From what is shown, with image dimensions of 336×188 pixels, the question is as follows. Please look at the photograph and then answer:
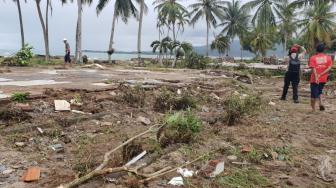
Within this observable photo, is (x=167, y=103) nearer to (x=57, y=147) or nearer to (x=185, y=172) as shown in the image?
(x=57, y=147)

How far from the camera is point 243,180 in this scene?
402 cm

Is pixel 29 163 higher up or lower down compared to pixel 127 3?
lower down

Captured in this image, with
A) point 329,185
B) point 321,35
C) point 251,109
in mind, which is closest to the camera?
point 329,185

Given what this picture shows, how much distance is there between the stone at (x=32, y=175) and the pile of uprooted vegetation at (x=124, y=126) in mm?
374

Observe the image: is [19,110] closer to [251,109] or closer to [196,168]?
[196,168]

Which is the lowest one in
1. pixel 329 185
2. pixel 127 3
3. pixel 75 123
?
pixel 329 185

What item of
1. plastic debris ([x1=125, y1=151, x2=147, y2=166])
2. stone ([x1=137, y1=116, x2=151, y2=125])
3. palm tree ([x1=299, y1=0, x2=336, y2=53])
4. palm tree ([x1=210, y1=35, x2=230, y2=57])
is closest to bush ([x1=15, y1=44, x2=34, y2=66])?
stone ([x1=137, y1=116, x2=151, y2=125])

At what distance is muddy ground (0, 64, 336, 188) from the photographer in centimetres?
407

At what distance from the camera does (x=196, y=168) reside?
4297 mm

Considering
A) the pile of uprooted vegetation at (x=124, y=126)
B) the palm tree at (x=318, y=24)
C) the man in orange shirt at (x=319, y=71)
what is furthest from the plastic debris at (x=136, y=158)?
the palm tree at (x=318, y=24)

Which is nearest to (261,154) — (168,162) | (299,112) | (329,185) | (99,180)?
(329,185)

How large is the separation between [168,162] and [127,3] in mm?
27538

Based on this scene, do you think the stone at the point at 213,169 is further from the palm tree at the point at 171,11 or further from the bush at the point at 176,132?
the palm tree at the point at 171,11

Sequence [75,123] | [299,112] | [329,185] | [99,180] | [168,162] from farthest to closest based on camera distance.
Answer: [299,112]
[75,123]
[168,162]
[329,185]
[99,180]
